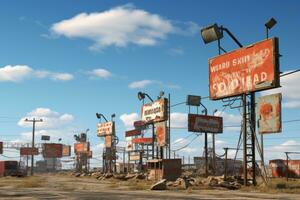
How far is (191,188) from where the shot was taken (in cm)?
3266

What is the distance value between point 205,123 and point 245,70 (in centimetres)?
2962

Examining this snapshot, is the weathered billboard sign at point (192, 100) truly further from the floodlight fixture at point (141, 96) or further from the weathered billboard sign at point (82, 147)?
the weathered billboard sign at point (82, 147)

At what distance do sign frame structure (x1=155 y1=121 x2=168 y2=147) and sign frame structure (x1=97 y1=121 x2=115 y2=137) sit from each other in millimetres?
30664

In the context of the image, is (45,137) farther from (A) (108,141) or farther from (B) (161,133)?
(B) (161,133)

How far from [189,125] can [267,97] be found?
24.4 m

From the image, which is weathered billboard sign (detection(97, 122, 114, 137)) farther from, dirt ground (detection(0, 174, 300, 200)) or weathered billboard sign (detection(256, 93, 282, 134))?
dirt ground (detection(0, 174, 300, 200))

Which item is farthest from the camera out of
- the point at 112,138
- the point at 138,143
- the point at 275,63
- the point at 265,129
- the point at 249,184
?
the point at 138,143

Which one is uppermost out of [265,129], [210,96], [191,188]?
[210,96]

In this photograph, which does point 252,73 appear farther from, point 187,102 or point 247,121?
point 187,102

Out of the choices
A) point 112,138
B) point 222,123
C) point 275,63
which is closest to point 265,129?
point 275,63

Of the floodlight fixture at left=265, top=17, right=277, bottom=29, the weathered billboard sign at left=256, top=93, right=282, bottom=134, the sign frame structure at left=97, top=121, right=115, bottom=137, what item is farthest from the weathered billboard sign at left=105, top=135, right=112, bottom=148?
the floodlight fixture at left=265, top=17, right=277, bottom=29

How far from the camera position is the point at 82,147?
128375mm

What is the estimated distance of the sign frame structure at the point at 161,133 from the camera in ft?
181

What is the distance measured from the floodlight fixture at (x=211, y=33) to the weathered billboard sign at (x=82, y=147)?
91.6 metres
